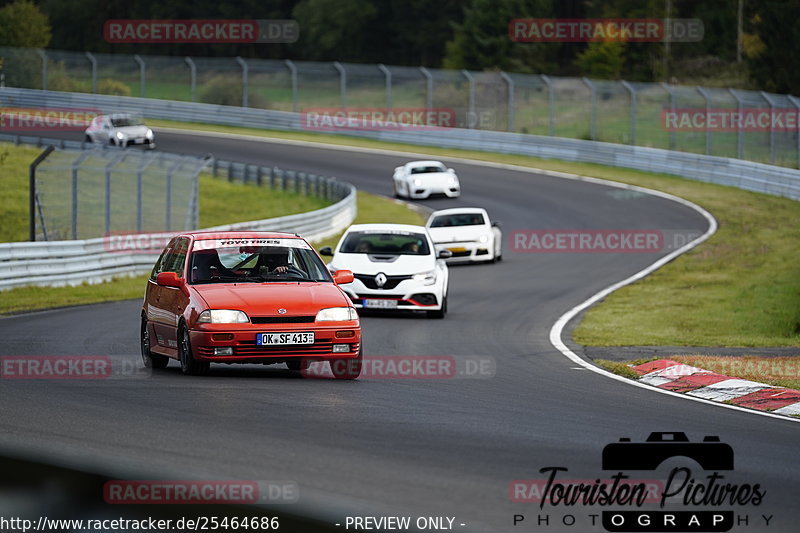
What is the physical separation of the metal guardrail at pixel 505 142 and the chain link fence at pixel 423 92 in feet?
2.29

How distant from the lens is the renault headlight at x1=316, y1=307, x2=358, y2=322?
11.9m

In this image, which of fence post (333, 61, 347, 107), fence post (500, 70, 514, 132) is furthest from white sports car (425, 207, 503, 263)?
fence post (333, 61, 347, 107)

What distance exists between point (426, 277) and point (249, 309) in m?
8.27

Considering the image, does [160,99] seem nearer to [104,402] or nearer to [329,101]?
[329,101]

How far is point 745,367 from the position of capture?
14.2 meters

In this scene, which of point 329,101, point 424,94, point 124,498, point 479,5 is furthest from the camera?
point 479,5

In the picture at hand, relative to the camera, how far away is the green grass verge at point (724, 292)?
61.6 ft

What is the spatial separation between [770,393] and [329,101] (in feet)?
172

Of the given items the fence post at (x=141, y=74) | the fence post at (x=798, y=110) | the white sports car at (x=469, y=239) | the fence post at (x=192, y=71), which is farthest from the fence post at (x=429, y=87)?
the white sports car at (x=469, y=239)

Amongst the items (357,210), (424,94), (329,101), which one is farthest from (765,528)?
(329,101)

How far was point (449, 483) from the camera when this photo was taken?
23.9ft

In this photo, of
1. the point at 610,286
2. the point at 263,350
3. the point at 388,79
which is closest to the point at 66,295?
the point at 610,286

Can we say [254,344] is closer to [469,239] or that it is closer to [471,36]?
[469,239]

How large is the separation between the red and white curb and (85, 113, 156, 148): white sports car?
41.9 meters
